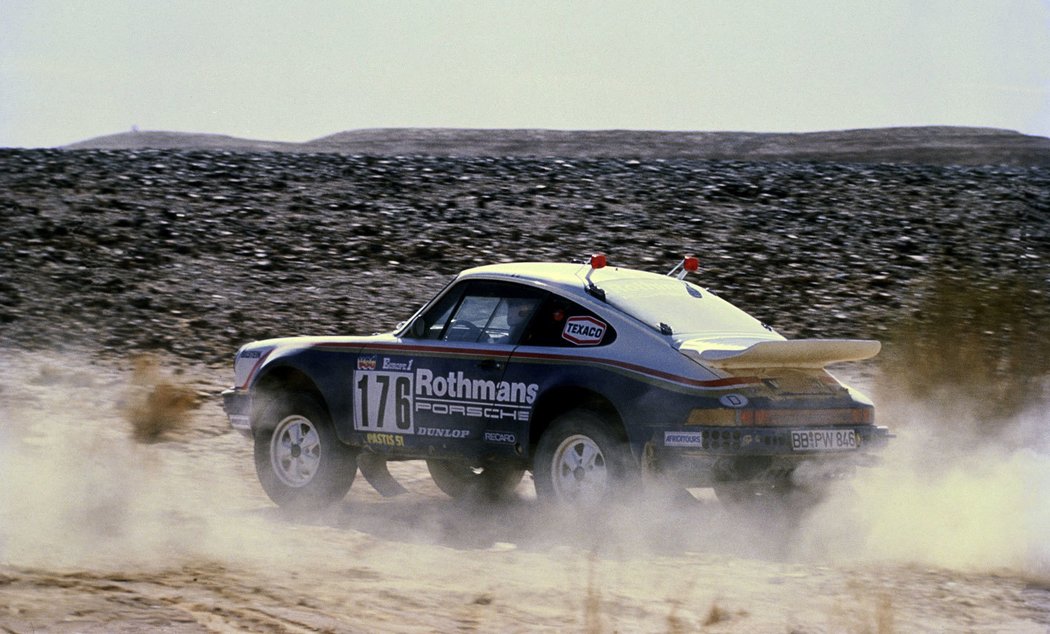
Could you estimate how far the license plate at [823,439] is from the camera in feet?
25.4

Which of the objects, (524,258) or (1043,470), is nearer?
(1043,470)

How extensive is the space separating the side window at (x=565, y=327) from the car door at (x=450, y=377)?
9 centimetres

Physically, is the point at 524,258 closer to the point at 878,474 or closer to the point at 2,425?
the point at 2,425

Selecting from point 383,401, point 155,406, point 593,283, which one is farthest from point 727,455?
point 155,406

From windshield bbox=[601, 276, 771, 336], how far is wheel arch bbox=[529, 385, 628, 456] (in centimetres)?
53

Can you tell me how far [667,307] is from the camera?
8.39 metres

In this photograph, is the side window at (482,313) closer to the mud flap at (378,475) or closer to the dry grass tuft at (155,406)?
the mud flap at (378,475)

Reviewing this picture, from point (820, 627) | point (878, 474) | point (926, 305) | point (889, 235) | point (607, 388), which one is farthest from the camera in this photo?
point (889, 235)

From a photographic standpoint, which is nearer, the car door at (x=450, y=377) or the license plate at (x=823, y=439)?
the license plate at (x=823, y=439)

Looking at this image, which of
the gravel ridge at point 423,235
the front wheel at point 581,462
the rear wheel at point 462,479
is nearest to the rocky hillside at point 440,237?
the gravel ridge at point 423,235

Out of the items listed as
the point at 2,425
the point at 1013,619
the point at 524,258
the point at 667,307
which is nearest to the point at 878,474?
the point at 667,307

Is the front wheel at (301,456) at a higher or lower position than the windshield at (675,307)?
lower

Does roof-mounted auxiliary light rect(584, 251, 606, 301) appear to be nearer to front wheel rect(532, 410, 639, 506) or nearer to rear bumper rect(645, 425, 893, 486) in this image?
front wheel rect(532, 410, 639, 506)

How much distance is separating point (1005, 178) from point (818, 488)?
63.6 ft
